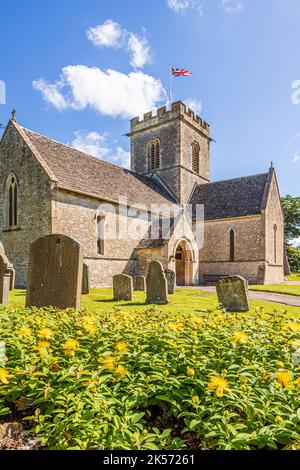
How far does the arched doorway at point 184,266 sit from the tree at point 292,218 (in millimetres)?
31450

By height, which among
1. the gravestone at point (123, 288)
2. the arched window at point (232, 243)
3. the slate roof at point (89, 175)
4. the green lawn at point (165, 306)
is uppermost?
the slate roof at point (89, 175)

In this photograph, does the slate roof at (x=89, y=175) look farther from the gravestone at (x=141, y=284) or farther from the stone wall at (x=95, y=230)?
the gravestone at (x=141, y=284)

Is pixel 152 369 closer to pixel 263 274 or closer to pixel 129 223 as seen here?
pixel 129 223

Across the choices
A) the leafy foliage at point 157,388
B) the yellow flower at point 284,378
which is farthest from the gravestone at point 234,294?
the yellow flower at point 284,378

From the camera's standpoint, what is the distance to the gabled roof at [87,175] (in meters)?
16.8

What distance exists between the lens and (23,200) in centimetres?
1709

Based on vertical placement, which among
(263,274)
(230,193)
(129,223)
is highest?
(230,193)

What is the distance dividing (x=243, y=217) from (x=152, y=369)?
22089 mm

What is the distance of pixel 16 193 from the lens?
59.2 ft

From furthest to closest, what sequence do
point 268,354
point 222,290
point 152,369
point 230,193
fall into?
point 230,193 → point 222,290 → point 268,354 → point 152,369

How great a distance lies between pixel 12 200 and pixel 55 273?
535 inches

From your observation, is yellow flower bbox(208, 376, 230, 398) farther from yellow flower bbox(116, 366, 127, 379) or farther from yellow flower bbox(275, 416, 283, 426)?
yellow flower bbox(116, 366, 127, 379)

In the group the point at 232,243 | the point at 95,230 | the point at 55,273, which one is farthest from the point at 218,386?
the point at 232,243
